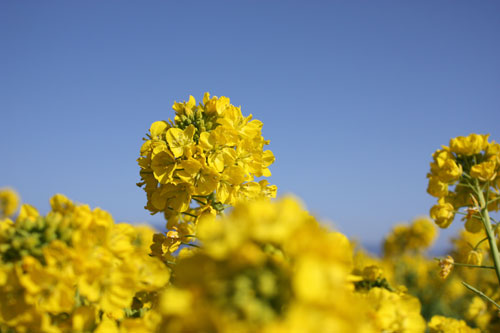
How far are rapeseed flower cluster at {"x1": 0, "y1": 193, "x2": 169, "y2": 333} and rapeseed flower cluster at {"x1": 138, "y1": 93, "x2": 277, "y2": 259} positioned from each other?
1280 millimetres

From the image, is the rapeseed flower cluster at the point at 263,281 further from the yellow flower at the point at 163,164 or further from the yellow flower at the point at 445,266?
the yellow flower at the point at 445,266

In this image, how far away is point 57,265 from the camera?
1.63 metres

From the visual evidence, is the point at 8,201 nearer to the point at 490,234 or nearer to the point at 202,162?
the point at 202,162

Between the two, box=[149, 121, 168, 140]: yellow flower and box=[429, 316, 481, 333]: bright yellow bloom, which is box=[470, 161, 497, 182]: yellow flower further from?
box=[149, 121, 168, 140]: yellow flower

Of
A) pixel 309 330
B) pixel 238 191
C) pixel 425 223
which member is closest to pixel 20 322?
pixel 309 330

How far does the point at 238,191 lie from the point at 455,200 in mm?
2977

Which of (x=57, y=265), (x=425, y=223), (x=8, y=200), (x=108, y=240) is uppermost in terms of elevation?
(x=8, y=200)

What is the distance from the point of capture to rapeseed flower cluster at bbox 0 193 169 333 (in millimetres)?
1583

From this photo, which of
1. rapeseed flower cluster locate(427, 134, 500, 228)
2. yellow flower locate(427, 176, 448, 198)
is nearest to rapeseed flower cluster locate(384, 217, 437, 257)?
rapeseed flower cluster locate(427, 134, 500, 228)

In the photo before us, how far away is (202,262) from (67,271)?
2.36 ft

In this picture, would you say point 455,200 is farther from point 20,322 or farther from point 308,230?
point 20,322

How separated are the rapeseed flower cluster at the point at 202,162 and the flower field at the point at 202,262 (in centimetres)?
1

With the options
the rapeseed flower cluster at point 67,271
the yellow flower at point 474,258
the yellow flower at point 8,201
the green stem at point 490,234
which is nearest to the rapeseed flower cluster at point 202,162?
the rapeseed flower cluster at point 67,271

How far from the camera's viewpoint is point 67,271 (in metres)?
1.57
